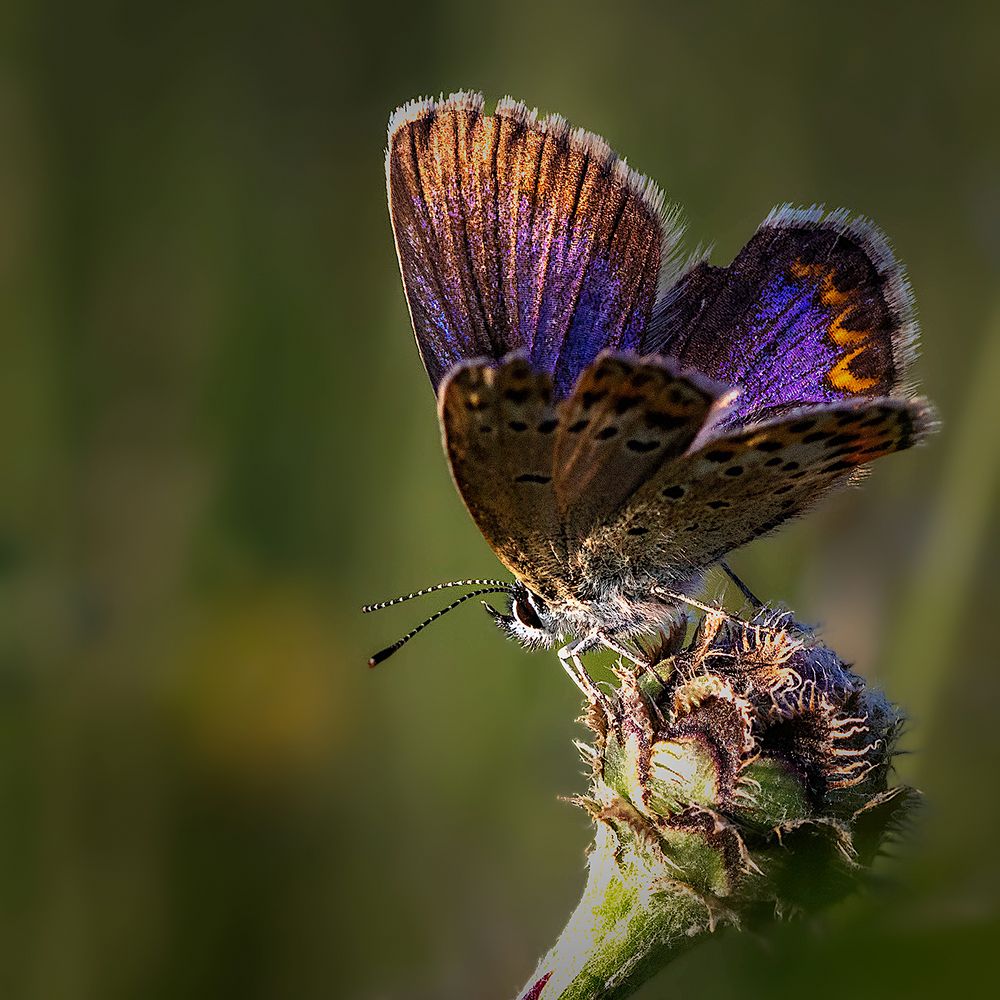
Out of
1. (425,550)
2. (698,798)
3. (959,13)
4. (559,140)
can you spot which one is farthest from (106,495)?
(959,13)

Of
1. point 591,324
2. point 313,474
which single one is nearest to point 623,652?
point 591,324

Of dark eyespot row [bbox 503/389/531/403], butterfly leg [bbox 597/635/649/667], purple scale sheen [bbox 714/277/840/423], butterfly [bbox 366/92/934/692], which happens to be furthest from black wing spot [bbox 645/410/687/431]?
butterfly leg [bbox 597/635/649/667]

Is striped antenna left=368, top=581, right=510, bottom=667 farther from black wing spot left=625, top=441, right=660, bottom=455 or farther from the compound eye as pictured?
black wing spot left=625, top=441, right=660, bottom=455

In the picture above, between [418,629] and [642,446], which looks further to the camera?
[418,629]

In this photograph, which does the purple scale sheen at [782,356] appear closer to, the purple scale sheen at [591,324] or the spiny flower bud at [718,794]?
the purple scale sheen at [591,324]

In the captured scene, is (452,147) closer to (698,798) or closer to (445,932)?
(698,798)

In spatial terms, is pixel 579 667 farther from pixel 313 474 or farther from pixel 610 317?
pixel 313 474
